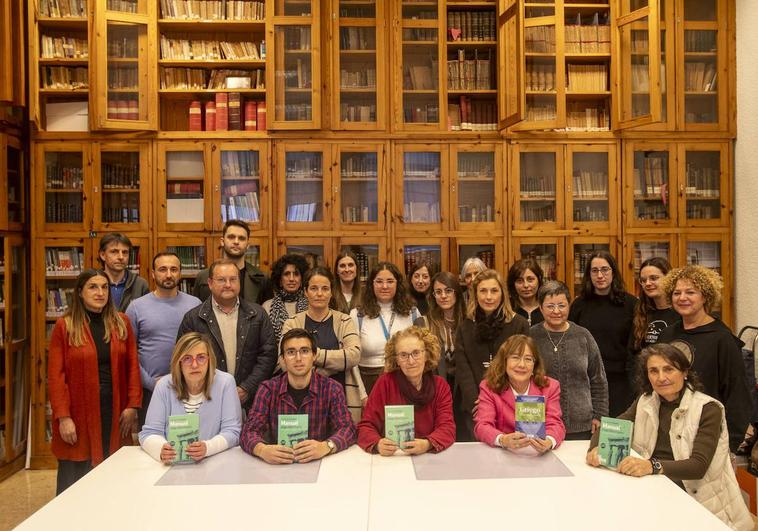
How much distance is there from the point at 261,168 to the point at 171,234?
2.88 ft

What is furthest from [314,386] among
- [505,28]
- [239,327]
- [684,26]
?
[684,26]

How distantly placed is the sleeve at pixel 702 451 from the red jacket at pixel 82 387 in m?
2.66

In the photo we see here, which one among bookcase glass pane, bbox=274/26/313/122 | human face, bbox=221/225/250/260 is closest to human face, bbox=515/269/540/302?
human face, bbox=221/225/250/260

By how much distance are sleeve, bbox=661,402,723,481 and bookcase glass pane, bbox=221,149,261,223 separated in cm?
357

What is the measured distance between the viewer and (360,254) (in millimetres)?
5184

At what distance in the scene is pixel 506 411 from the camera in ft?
9.52

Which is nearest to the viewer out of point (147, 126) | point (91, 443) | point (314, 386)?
point (314, 386)

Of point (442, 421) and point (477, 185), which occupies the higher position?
point (477, 185)

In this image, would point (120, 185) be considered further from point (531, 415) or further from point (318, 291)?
point (531, 415)

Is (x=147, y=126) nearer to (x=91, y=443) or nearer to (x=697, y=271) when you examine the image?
(x=91, y=443)

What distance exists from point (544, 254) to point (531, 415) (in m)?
2.76

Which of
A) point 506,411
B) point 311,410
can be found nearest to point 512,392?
point 506,411

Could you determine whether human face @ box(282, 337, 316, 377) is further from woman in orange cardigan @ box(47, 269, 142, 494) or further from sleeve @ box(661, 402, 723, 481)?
sleeve @ box(661, 402, 723, 481)

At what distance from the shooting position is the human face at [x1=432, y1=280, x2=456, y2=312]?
3.83 meters
